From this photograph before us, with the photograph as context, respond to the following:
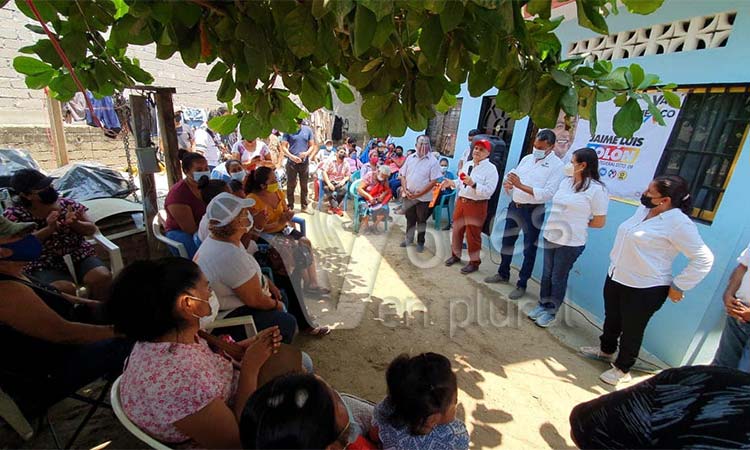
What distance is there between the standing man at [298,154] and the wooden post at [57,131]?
4293mm

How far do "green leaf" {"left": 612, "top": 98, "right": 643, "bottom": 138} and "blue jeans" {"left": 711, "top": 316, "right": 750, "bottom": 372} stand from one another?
86.6 inches

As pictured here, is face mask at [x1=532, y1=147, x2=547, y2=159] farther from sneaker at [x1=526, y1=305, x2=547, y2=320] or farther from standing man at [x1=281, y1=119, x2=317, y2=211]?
standing man at [x1=281, y1=119, x2=317, y2=211]

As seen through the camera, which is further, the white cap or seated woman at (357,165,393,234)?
seated woman at (357,165,393,234)

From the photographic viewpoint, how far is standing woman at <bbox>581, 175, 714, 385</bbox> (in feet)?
8.21

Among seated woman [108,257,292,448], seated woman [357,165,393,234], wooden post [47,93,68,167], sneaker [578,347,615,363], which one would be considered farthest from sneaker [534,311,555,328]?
wooden post [47,93,68,167]

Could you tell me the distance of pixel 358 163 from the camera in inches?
333

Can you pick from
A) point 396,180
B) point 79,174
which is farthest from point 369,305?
point 396,180

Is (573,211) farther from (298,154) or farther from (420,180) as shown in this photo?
(298,154)

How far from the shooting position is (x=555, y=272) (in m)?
3.72

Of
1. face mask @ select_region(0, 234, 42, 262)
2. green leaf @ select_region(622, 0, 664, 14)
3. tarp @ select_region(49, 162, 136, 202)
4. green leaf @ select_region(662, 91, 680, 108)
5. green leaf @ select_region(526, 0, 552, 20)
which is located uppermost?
green leaf @ select_region(622, 0, 664, 14)

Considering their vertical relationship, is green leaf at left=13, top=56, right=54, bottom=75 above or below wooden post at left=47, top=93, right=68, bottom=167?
above

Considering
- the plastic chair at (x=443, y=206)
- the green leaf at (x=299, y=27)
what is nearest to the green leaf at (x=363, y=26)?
the green leaf at (x=299, y=27)

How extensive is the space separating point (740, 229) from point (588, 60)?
2614 millimetres

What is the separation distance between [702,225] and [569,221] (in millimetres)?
1002
